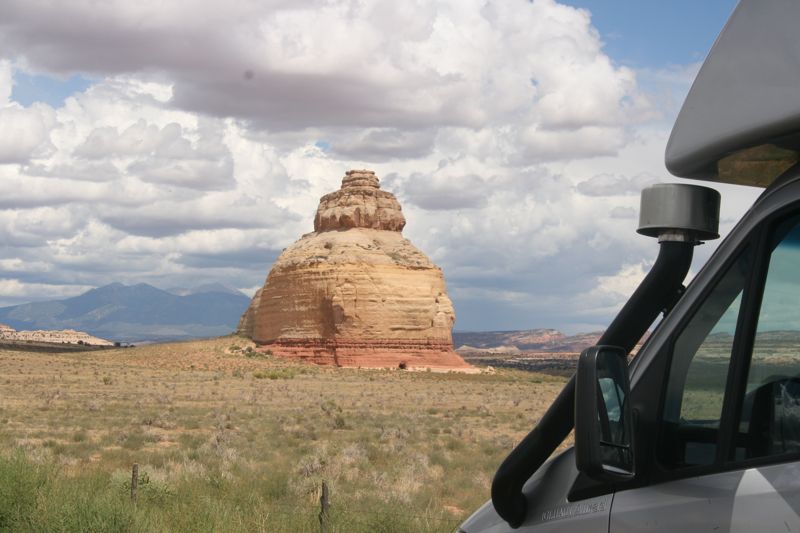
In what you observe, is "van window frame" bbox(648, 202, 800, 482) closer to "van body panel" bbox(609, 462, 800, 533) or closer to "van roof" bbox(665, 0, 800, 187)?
"van body panel" bbox(609, 462, 800, 533)

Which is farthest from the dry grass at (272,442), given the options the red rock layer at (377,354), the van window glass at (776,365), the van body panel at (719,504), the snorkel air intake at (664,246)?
the red rock layer at (377,354)

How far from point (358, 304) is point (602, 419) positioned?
240 feet

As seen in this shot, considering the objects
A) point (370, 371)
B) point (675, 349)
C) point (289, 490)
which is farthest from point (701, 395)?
point (370, 371)

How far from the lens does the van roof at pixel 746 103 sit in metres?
2.64

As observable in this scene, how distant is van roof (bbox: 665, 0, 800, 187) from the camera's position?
2.64 m

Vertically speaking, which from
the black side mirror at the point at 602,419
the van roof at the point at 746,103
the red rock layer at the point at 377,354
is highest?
the van roof at the point at 746,103

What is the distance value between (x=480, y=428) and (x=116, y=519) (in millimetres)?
19574

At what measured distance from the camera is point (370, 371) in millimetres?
70188

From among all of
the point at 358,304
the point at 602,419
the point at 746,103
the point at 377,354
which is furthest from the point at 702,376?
the point at 358,304

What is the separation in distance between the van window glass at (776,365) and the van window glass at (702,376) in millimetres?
89

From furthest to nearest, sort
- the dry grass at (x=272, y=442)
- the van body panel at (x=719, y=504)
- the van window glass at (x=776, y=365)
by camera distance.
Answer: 1. the dry grass at (x=272, y=442)
2. the van window glass at (x=776, y=365)
3. the van body panel at (x=719, y=504)

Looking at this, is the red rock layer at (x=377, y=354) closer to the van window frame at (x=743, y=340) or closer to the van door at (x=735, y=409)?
the van door at (x=735, y=409)

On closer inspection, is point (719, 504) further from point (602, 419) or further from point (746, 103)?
point (746, 103)

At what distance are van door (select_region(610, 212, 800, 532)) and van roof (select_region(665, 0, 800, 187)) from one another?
0.26 metres
